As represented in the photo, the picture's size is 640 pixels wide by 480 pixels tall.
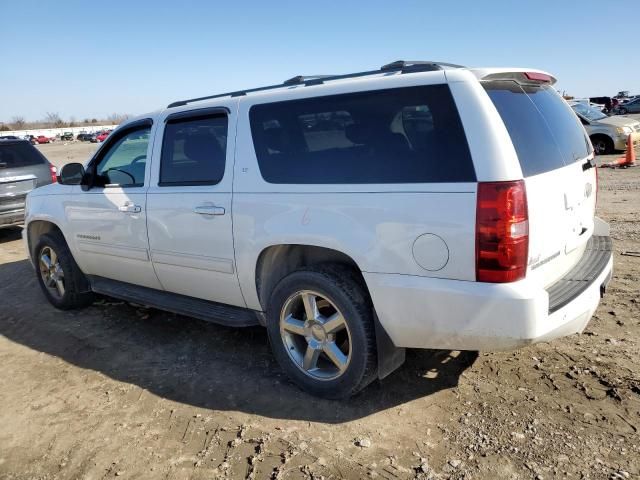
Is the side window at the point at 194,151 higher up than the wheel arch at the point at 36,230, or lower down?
higher up

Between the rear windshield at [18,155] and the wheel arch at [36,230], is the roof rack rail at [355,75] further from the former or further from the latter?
the rear windshield at [18,155]

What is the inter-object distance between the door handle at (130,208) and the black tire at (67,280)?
1.25 metres

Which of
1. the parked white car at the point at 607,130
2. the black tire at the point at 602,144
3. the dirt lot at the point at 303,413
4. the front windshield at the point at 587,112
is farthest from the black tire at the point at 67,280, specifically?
the front windshield at the point at 587,112

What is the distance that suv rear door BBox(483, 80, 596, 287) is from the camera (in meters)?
2.70

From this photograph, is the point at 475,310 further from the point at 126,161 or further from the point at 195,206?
the point at 126,161

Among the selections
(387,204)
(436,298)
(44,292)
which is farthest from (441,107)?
(44,292)

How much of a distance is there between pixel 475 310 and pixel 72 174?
3.82 meters

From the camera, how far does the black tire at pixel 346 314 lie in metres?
3.10

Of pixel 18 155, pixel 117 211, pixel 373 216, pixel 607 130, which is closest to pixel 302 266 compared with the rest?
pixel 373 216

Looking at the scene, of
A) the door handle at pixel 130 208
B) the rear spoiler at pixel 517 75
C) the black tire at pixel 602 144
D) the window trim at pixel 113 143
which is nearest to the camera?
the rear spoiler at pixel 517 75

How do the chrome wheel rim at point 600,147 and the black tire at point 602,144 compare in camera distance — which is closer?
the black tire at point 602,144

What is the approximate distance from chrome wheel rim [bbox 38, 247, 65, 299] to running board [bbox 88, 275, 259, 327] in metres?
0.47

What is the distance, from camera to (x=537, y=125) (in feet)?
9.89

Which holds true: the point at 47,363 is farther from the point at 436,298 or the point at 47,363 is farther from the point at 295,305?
the point at 436,298
